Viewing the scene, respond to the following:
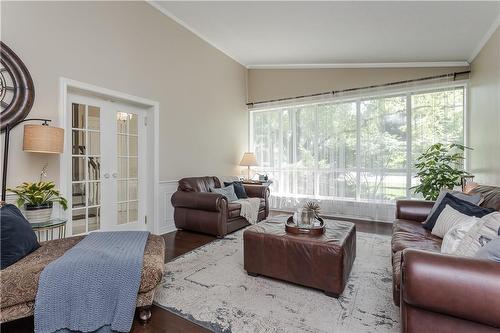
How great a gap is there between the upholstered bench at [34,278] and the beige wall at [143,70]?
1079mm

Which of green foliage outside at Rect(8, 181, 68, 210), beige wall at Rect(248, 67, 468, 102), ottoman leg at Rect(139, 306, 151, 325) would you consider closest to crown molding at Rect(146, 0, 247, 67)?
beige wall at Rect(248, 67, 468, 102)

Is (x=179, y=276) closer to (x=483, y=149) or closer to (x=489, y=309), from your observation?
(x=489, y=309)

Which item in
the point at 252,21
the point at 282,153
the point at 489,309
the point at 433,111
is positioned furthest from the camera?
the point at 282,153

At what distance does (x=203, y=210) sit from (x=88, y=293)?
2.21 m

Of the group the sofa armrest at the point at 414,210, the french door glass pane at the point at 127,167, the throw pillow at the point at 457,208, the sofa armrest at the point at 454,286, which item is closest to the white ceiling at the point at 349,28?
the french door glass pane at the point at 127,167

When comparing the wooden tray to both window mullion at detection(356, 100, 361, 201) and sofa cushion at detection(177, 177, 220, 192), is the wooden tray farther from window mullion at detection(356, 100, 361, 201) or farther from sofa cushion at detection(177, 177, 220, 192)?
window mullion at detection(356, 100, 361, 201)

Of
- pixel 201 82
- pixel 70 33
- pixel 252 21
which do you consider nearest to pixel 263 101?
pixel 201 82

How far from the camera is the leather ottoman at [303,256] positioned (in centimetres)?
206

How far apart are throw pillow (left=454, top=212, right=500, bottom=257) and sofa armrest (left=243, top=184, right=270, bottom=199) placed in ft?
11.0

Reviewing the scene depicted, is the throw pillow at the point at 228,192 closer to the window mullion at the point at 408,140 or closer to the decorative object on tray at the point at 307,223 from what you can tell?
the decorative object on tray at the point at 307,223

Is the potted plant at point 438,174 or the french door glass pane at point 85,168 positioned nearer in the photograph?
the french door glass pane at point 85,168

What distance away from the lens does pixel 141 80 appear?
3.67 m

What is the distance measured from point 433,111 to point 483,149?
1.02m

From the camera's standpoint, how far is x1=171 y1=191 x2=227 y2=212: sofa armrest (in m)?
3.63
